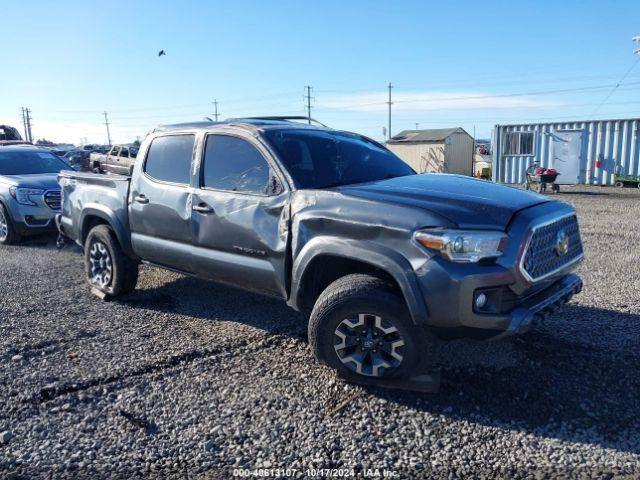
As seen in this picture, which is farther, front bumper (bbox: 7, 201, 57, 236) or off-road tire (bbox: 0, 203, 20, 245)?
off-road tire (bbox: 0, 203, 20, 245)

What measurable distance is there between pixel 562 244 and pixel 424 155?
3251 centimetres

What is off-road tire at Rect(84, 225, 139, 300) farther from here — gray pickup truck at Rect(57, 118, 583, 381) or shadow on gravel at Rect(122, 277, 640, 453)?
shadow on gravel at Rect(122, 277, 640, 453)

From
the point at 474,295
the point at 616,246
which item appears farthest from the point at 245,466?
the point at 616,246

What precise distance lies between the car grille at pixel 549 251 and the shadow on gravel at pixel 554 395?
796 millimetres

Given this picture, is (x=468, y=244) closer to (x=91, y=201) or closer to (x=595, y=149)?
(x=91, y=201)

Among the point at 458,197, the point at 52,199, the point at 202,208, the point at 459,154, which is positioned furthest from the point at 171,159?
the point at 459,154

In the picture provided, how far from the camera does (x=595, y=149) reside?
66.9 feet

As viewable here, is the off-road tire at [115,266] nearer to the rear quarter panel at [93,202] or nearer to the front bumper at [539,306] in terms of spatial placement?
the rear quarter panel at [93,202]

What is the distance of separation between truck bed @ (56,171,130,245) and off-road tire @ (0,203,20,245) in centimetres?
308

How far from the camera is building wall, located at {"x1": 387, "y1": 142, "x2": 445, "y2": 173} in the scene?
34.4 meters

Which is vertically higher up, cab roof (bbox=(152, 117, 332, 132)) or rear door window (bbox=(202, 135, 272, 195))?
cab roof (bbox=(152, 117, 332, 132))

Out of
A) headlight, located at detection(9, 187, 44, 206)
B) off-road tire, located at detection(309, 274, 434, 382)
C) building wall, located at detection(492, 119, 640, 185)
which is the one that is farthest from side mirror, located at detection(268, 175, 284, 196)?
building wall, located at detection(492, 119, 640, 185)

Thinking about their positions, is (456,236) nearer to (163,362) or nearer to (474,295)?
(474,295)

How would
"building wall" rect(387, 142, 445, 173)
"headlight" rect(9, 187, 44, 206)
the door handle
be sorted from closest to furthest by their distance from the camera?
the door handle, "headlight" rect(9, 187, 44, 206), "building wall" rect(387, 142, 445, 173)
